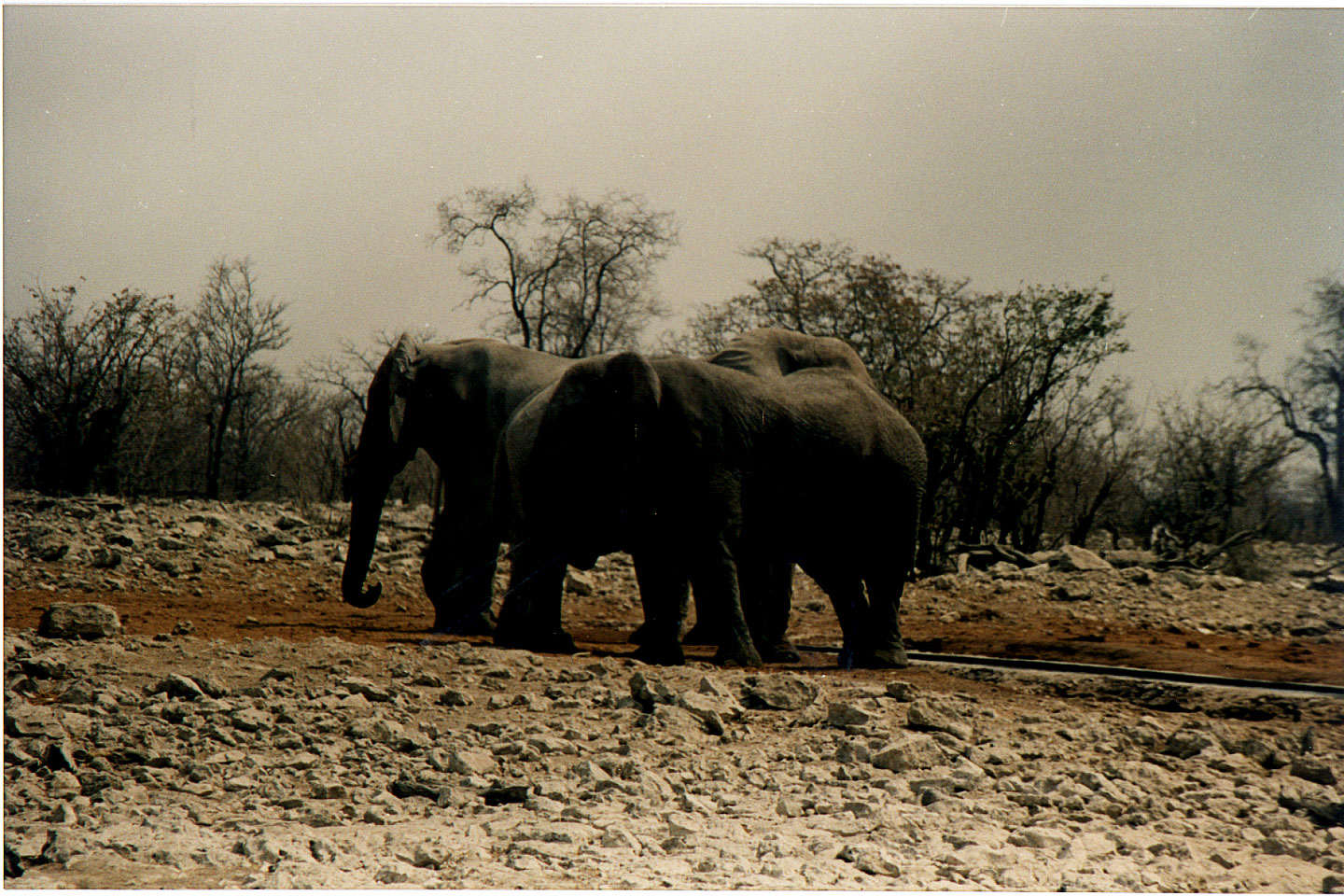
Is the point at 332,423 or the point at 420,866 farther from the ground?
the point at 332,423

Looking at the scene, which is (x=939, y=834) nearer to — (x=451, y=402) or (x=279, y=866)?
(x=279, y=866)

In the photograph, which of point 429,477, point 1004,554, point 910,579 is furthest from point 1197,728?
point 429,477

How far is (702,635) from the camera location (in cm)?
892

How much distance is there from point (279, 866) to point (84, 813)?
1.07 meters

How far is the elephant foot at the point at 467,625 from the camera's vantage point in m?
10.4

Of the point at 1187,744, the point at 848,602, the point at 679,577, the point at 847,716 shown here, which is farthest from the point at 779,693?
the point at 848,602

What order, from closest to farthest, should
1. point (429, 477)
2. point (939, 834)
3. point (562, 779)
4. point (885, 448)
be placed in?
1. point (939, 834)
2. point (562, 779)
3. point (885, 448)
4. point (429, 477)

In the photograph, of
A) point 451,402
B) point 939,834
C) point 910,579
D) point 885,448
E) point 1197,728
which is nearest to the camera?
point 939,834

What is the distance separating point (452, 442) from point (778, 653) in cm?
366

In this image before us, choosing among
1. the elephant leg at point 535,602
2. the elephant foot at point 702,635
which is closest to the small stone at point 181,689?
the elephant leg at point 535,602

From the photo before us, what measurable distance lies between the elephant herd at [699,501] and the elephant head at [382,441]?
33mm

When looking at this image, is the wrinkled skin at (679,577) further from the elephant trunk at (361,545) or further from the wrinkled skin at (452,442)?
the elephant trunk at (361,545)

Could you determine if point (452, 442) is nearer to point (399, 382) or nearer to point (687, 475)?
point (399, 382)

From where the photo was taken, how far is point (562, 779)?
5.28m
